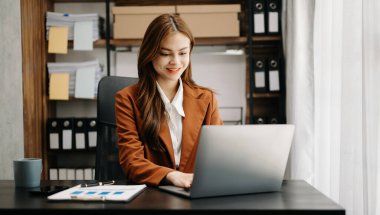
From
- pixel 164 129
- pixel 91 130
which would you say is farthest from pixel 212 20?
pixel 164 129

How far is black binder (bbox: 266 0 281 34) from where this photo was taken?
3107 mm

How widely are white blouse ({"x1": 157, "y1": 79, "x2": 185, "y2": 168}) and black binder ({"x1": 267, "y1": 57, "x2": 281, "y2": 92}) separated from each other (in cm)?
160

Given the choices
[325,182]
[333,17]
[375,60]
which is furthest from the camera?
[325,182]

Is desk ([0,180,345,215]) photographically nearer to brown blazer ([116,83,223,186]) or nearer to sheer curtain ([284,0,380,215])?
brown blazer ([116,83,223,186])

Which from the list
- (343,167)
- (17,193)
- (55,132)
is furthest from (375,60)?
(55,132)

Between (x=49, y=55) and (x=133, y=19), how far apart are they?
0.75 metres

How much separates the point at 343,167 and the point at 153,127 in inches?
34.1

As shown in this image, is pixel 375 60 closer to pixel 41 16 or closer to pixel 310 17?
pixel 310 17

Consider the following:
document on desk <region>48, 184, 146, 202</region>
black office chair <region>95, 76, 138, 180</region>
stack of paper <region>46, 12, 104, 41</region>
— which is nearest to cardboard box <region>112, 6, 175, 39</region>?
stack of paper <region>46, 12, 104, 41</region>

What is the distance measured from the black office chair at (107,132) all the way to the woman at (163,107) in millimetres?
224

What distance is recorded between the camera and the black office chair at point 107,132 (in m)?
1.77

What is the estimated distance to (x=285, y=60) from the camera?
3076mm

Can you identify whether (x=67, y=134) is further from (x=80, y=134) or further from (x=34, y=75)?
(x=34, y=75)

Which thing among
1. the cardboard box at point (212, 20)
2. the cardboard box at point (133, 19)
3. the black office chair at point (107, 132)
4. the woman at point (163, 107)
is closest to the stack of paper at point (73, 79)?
the cardboard box at point (133, 19)
